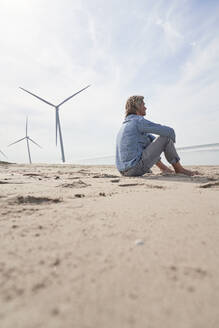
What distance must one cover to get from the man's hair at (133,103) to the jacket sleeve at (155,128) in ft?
1.24

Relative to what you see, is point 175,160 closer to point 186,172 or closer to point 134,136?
point 186,172

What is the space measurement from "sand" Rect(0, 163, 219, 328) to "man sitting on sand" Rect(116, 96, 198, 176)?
2.04 metres

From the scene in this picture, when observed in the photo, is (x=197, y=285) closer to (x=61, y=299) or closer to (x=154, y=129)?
(x=61, y=299)

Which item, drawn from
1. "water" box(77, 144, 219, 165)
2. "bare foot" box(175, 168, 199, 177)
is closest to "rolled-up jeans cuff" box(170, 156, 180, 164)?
"bare foot" box(175, 168, 199, 177)

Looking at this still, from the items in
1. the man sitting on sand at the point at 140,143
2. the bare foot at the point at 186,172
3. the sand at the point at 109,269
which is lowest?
the sand at the point at 109,269

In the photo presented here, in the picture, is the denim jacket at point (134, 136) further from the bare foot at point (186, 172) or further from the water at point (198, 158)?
the water at point (198, 158)

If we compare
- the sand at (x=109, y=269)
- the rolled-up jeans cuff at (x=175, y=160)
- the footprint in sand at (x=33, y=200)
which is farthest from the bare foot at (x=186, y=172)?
the footprint in sand at (x=33, y=200)

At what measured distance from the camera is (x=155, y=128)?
302 centimetres

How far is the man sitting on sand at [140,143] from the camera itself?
3092 mm

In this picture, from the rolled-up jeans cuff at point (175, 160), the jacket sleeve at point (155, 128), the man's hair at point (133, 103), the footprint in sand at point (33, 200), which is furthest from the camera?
the man's hair at point (133, 103)

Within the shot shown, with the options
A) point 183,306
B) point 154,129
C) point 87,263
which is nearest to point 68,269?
point 87,263

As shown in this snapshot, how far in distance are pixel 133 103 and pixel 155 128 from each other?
65 cm

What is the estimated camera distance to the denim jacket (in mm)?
3041

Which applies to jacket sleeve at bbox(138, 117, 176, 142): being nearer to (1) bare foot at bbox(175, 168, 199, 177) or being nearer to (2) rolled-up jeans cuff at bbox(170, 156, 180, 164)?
(2) rolled-up jeans cuff at bbox(170, 156, 180, 164)
